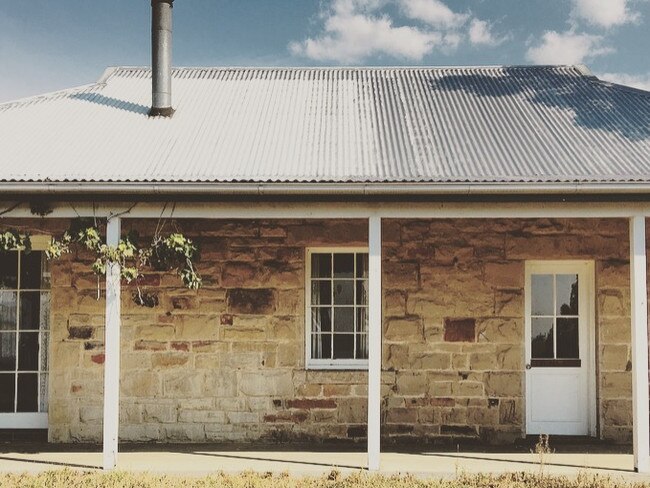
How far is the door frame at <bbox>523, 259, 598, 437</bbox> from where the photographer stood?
800 cm

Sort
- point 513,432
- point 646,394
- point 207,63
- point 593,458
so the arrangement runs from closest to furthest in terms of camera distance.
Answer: point 646,394 → point 593,458 → point 513,432 → point 207,63

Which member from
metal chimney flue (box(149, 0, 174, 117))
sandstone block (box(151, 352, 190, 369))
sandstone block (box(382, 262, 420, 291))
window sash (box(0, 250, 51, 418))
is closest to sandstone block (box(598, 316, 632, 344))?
sandstone block (box(382, 262, 420, 291))

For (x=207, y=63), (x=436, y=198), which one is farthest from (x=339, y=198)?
(x=207, y=63)

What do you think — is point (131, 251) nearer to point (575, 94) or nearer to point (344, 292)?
point (344, 292)

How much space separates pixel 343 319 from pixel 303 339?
0.59 m

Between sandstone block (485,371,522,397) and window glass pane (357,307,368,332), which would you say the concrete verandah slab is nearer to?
sandstone block (485,371,522,397)

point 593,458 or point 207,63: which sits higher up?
point 207,63

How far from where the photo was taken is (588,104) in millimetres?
9203

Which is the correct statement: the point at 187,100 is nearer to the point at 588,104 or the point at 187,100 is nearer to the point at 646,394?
the point at 588,104

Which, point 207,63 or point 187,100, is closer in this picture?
point 187,100

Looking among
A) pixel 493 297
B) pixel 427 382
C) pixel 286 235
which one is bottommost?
pixel 427 382

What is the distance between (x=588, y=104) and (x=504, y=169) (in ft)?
11.1

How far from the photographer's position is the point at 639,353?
20.6 feet

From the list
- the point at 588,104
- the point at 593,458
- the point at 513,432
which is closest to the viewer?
the point at 593,458
